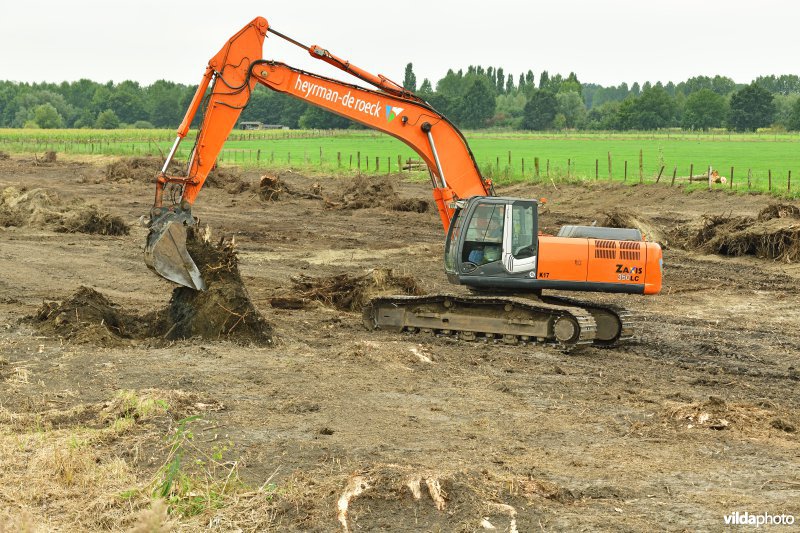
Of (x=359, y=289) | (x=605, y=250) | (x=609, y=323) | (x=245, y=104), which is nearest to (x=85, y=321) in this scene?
(x=245, y=104)

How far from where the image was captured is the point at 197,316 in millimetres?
15492

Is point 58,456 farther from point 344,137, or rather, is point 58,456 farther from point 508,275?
point 344,137

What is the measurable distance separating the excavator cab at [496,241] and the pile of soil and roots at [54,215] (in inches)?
611

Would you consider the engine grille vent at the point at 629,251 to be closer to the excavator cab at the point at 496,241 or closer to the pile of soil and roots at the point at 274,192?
the excavator cab at the point at 496,241

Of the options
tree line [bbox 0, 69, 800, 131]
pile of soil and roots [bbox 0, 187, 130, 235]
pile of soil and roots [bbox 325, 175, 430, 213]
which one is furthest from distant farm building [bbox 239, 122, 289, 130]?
pile of soil and roots [bbox 0, 187, 130, 235]

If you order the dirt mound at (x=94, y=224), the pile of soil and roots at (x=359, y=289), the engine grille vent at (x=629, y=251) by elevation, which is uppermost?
the engine grille vent at (x=629, y=251)

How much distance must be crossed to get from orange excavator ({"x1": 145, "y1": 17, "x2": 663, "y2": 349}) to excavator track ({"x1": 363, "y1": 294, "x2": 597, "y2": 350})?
15mm

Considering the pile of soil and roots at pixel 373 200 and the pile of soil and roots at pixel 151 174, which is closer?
the pile of soil and roots at pixel 373 200

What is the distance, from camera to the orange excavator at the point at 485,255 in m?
15.9

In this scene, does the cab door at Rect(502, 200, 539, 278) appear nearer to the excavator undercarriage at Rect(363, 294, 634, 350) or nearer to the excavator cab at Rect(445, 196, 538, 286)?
the excavator cab at Rect(445, 196, 538, 286)

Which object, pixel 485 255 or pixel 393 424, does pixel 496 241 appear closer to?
pixel 485 255

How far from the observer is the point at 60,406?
468 inches

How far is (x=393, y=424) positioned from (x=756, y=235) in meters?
17.5

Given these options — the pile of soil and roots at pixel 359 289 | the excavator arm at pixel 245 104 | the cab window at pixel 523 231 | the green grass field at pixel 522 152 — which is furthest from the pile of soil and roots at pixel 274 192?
the cab window at pixel 523 231
